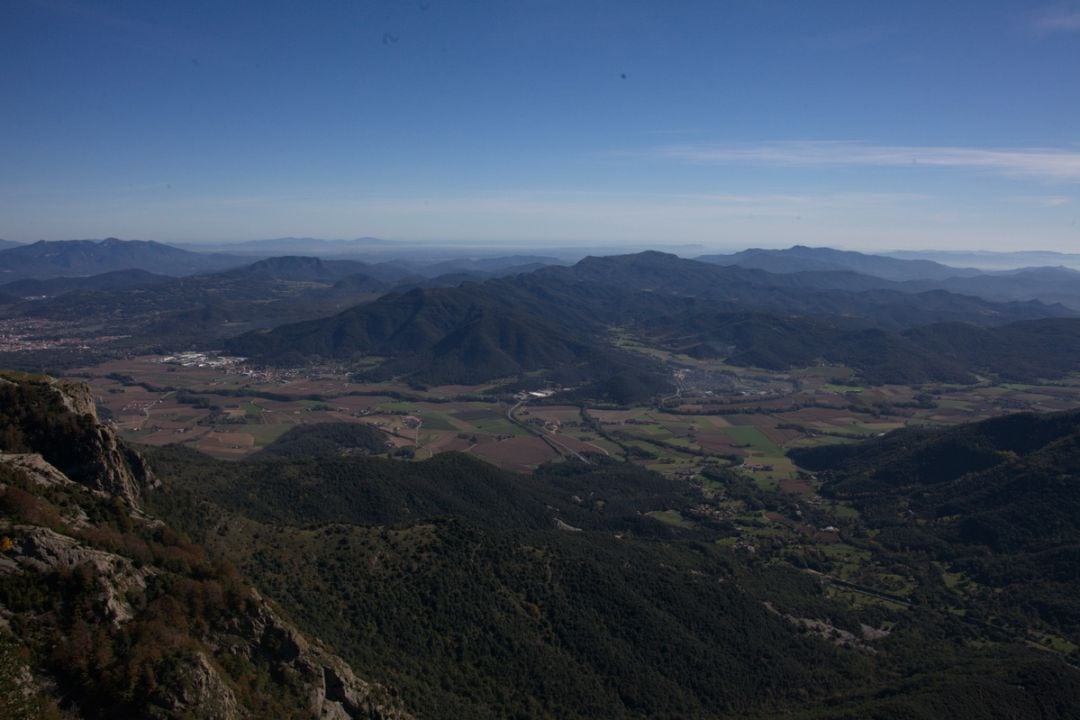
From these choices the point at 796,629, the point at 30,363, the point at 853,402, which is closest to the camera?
the point at 796,629

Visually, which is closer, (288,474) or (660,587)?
(660,587)

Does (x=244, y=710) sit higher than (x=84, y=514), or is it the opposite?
(x=84, y=514)

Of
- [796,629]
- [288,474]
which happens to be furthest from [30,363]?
[796,629]

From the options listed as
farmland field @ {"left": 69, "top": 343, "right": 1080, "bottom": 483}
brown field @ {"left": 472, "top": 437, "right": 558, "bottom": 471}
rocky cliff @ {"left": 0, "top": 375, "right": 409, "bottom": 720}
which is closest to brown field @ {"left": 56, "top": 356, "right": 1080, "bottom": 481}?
brown field @ {"left": 472, "top": 437, "right": 558, "bottom": 471}

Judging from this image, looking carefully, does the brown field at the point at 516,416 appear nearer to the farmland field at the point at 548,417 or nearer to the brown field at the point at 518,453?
the brown field at the point at 518,453

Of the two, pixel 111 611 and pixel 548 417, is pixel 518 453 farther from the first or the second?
pixel 111 611

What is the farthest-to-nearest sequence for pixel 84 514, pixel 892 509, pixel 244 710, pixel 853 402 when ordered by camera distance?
1. pixel 853 402
2. pixel 892 509
3. pixel 84 514
4. pixel 244 710

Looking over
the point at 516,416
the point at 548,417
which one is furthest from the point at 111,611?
the point at 548,417

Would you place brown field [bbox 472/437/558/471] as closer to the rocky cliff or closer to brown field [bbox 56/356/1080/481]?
brown field [bbox 56/356/1080/481]

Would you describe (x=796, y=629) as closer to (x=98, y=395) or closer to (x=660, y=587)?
(x=660, y=587)
